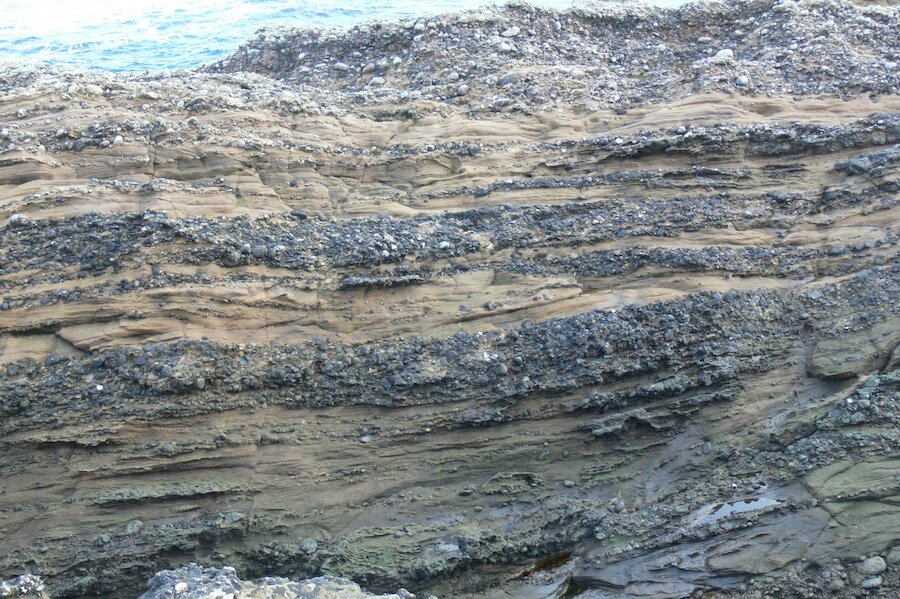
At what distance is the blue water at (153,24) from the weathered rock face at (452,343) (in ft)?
30.0

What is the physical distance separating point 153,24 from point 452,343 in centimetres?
1625

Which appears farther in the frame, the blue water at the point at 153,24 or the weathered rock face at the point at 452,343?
the blue water at the point at 153,24

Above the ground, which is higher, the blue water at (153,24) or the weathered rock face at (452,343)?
the blue water at (153,24)

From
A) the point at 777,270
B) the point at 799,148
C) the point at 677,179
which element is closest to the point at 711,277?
the point at 777,270

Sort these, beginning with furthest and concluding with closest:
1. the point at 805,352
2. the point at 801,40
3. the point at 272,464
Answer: the point at 801,40 < the point at 805,352 < the point at 272,464

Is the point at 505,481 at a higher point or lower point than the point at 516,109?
lower

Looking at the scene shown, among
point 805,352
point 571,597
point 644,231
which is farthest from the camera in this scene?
point 644,231

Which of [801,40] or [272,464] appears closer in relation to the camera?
[272,464]

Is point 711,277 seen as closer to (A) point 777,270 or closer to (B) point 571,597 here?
(A) point 777,270

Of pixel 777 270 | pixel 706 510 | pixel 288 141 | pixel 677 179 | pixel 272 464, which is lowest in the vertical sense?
pixel 706 510

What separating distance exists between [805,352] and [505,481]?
10.0 ft

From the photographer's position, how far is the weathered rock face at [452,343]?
23.2 feet

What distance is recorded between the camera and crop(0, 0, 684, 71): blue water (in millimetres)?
18219

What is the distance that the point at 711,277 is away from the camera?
835cm
